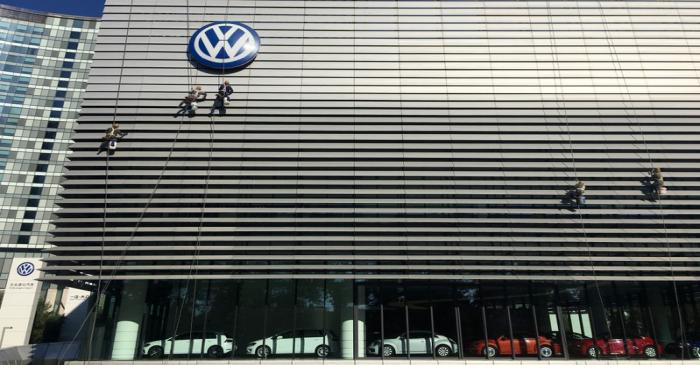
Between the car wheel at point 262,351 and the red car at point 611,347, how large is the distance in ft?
37.8

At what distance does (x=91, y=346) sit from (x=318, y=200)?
9751mm

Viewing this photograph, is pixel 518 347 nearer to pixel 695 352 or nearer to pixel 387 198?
pixel 695 352

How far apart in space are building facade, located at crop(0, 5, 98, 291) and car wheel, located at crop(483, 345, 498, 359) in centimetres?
6184

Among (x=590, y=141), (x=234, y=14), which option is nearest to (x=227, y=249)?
(x=234, y=14)

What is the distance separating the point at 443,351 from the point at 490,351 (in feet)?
5.87

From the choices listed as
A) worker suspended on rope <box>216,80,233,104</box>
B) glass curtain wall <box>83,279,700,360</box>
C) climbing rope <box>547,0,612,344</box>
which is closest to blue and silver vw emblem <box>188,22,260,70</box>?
worker suspended on rope <box>216,80,233,104</box>

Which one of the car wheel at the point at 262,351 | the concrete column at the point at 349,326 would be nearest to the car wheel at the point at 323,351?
the concrete column at the point at 349,326

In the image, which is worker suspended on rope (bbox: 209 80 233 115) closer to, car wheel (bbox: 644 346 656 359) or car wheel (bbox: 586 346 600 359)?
car wheel (bbox: 586 346 600 359)

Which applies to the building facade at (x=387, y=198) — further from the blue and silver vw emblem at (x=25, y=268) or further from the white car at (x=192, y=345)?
the blue and silver vw emblem at (x=25, y=268)

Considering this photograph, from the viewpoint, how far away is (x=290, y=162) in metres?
17.4

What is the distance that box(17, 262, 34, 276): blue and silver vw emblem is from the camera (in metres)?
39.6

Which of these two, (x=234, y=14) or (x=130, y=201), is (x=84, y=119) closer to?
(x=130, y=201)

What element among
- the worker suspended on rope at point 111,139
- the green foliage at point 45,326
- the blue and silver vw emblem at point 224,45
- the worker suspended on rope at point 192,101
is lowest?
the green foliage at point 45,326

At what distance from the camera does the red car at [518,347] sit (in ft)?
53.6
